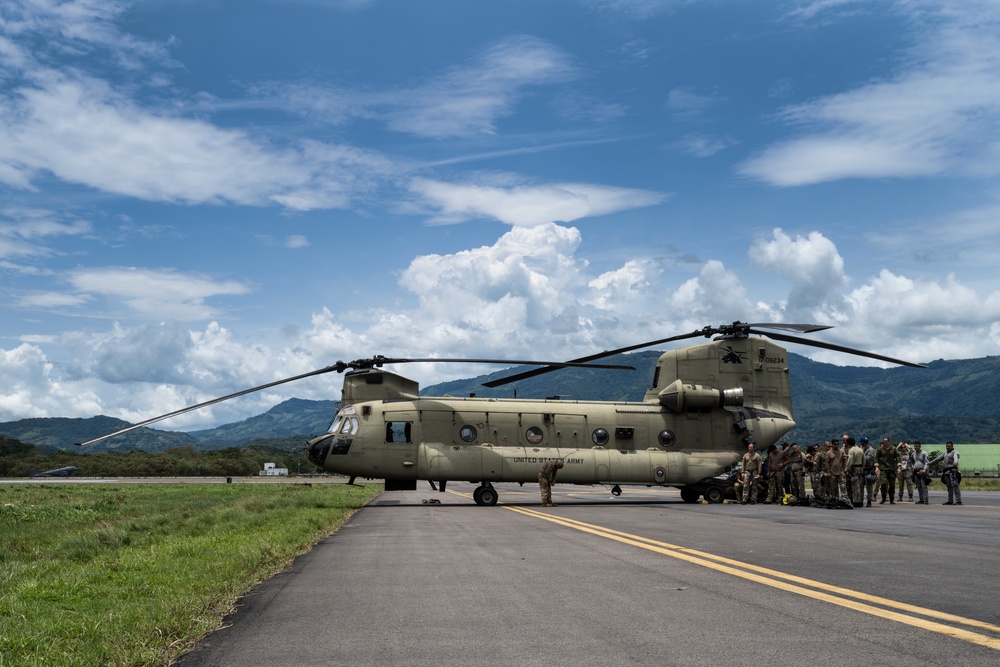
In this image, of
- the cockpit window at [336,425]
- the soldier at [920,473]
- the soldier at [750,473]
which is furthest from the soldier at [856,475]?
the cockpit window at [336,425]

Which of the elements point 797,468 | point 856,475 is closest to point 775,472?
point 797,468

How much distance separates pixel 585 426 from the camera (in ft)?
98.7

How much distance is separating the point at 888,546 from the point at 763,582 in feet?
16.4

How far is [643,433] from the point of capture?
30609 millimetres

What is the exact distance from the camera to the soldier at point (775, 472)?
28.4 m

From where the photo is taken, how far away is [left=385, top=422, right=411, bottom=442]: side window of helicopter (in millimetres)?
28797

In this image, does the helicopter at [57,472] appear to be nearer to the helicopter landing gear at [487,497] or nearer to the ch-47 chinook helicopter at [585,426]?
the ch-47 chinook helicopter at [585,426]

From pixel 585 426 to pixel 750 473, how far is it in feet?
19.3

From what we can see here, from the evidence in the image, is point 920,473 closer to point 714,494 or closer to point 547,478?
point 714,494

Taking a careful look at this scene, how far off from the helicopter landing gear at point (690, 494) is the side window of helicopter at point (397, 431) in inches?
413

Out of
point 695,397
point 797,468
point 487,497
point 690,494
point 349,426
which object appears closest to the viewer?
point 797,468

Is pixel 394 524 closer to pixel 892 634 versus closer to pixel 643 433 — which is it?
pixel 643 433

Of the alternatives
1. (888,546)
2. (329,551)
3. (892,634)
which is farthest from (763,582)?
(329,551)

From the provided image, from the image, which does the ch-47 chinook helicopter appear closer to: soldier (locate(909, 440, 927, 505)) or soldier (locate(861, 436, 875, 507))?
soldier (locate(861, 436, 875, 507))
